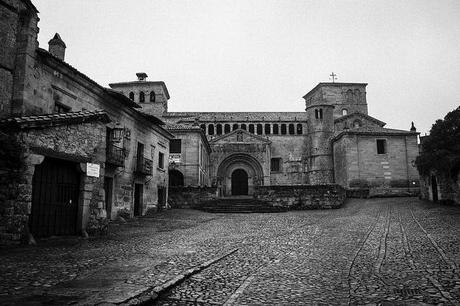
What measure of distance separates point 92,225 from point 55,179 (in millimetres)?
1796

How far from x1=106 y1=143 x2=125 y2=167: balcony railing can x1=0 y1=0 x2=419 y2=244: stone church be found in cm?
6

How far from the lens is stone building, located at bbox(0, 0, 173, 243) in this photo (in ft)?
26.1

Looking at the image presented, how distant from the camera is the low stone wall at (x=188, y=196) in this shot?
23.2 metres

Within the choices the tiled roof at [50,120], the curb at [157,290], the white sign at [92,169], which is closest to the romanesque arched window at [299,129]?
the tiled roof at [50,120]

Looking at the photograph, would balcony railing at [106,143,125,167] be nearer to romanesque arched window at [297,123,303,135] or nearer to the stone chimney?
the stone chimney

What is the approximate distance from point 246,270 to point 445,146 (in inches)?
727

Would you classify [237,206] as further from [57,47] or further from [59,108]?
[57,47]

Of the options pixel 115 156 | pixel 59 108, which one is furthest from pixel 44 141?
pixel 115 156

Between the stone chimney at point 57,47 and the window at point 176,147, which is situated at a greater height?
the stone chimney at point 57,47

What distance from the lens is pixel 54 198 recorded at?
925 centimetres

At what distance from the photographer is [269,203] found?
22266 mm

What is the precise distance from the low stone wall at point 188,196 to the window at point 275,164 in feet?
64.1

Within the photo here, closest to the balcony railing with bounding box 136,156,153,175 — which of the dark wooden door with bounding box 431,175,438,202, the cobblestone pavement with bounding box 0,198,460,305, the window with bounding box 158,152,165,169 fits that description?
the window with bounding box 158,152,165,169

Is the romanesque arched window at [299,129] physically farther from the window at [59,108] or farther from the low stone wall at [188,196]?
the window at [59,108]
